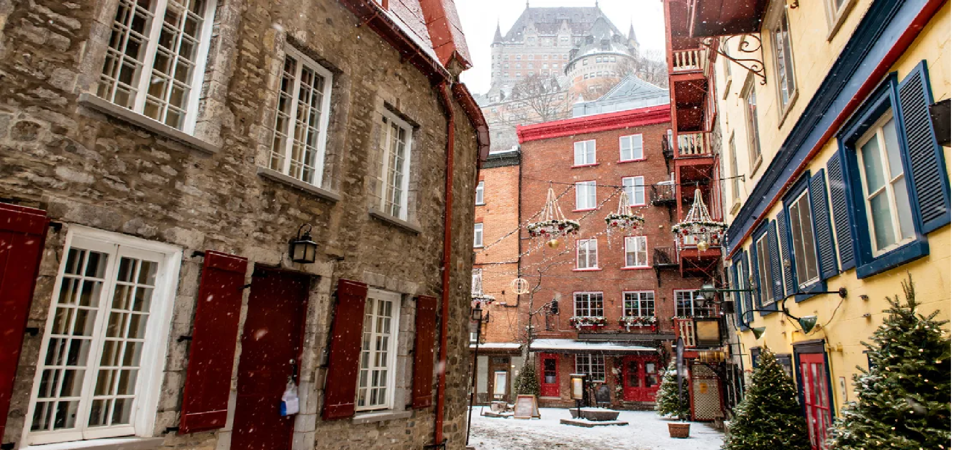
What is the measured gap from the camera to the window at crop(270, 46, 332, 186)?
7.02 metres

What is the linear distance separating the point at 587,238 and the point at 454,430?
18436mm

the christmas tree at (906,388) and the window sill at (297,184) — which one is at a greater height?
the window sill at (297,184)

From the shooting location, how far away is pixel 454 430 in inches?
379

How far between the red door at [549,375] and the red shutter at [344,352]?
19.3 m

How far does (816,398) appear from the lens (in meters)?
7.98

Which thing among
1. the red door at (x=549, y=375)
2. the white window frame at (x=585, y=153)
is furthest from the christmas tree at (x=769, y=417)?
the white window frame at (x=585, y=153)

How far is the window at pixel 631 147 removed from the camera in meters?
27.3

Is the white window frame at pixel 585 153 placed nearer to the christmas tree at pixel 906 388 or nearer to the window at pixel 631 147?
the window at pixel 631 147

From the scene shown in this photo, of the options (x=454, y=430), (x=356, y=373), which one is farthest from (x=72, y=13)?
(x=454, y=430)

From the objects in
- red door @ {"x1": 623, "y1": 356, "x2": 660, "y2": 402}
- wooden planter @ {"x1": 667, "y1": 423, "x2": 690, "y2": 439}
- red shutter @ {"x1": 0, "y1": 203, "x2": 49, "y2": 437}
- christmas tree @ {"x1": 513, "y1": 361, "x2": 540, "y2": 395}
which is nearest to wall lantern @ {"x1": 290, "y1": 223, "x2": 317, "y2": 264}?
red shutter @ {"x1": 0, "y1": 203, "x2": 49, "y2": 437}

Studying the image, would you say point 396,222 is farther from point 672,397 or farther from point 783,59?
point 672,397

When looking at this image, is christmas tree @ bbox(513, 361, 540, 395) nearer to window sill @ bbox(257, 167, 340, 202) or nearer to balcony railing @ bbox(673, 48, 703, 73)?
balcony railing @ bbox(673, 48, 703, 73)

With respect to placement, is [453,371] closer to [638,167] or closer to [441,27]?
[441,27]

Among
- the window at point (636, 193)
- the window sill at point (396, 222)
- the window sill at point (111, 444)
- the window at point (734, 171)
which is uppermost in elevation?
the window at point (636, 193)
